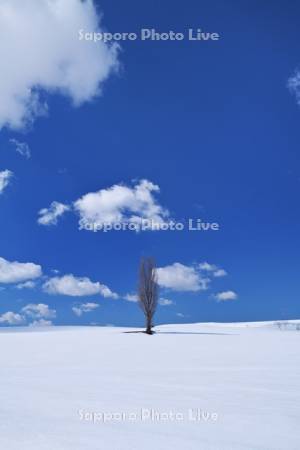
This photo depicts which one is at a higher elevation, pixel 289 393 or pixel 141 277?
pixel 141 277

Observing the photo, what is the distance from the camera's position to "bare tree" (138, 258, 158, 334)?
4300cm

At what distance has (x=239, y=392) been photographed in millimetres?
7617

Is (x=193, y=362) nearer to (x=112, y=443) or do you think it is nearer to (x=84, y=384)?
(x=84, y=384)

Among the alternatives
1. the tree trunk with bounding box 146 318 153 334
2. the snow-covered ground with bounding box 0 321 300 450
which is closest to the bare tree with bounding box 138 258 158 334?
the tree trunk with bounding box 146 318 153 334

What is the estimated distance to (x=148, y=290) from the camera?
4384 cm

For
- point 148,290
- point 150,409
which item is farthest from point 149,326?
point 150,409

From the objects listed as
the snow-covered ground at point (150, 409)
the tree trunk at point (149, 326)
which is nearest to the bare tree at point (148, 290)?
the tree trunk at point (149, 326)

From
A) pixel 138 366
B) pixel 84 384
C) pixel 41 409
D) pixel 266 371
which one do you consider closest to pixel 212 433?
pixel 41 409

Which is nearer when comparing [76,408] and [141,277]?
[76,408]

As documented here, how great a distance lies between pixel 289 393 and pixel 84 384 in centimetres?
425

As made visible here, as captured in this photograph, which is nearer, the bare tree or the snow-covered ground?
the snow-covered ground

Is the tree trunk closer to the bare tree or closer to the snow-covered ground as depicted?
the bare tree

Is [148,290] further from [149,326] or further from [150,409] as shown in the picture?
[150,409]

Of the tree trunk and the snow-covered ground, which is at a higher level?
the tree trunk
